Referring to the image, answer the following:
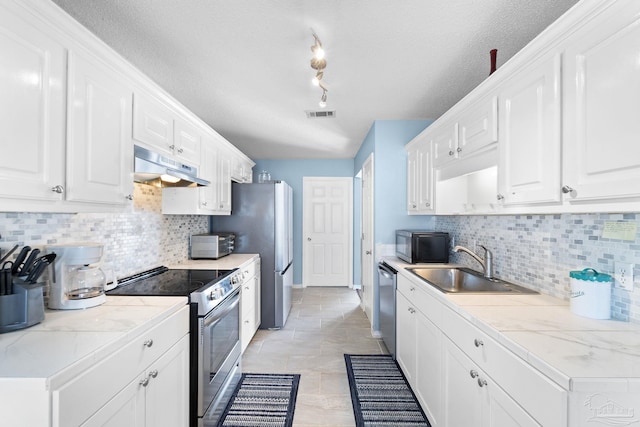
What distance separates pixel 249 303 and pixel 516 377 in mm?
2468

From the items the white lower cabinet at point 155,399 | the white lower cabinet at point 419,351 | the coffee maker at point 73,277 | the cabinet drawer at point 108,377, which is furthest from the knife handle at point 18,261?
the white lower cabinet at point 419,351

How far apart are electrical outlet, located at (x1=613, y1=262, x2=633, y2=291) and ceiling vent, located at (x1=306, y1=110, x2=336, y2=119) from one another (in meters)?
2.53

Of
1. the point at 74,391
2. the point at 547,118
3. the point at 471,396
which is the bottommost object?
the point at 471,396

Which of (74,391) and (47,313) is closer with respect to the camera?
(74,391)

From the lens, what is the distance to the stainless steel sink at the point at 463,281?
2037 millimetres

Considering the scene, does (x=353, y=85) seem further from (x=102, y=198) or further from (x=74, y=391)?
(x=74, y=391)

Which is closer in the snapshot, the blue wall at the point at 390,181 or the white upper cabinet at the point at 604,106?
the white upper cabinet at the point at 604,106

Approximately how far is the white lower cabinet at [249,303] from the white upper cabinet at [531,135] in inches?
88.6

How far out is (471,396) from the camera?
4.46 ft

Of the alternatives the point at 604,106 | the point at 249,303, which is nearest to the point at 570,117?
the point at 604,106

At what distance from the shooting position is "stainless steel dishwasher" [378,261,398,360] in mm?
2713

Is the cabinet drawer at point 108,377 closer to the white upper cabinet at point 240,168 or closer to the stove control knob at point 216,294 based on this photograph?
the stove control knob at point 216,294

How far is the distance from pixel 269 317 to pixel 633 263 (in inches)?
124

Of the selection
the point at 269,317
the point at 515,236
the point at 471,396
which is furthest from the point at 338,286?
the point at 471,396
